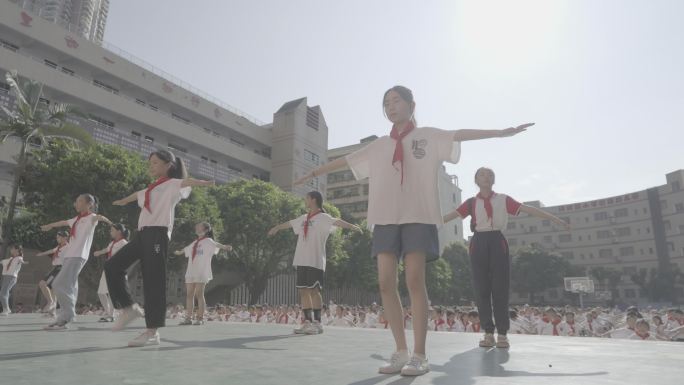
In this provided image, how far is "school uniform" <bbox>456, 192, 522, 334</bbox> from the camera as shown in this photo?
5.15 meters

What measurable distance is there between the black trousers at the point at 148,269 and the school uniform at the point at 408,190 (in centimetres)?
245

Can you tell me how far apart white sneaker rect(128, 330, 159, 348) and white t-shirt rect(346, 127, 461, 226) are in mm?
2519

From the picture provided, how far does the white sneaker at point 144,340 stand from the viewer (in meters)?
4.20

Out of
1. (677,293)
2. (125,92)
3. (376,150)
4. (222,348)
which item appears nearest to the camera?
(376,150)

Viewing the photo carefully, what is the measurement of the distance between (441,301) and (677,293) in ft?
117

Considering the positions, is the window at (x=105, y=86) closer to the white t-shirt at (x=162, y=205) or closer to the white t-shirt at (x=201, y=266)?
the white t-shirt at (x=201, y=266)

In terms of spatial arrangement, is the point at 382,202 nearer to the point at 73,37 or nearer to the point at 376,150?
the point at 376,150

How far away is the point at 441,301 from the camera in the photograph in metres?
61.9

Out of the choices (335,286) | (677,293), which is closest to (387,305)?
(335,286)

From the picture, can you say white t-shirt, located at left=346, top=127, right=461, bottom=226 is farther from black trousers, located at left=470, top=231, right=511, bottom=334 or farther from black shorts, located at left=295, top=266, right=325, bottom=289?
black shorts, located at left=295, top=266, right=325, bottom=289

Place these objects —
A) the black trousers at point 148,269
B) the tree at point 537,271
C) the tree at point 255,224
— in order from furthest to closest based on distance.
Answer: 1. the tree at point 537,271
2. the tree at point 255,224
3. the black trousers at point 148,269

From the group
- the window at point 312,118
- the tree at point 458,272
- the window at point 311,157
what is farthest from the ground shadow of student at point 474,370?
the tree at point 458,272

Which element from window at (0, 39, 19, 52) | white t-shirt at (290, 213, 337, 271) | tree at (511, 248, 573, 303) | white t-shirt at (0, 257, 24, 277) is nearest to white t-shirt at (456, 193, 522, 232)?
white t-shirt at (290, 213, 337, 271)

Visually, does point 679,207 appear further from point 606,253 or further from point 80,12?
point 80,12
